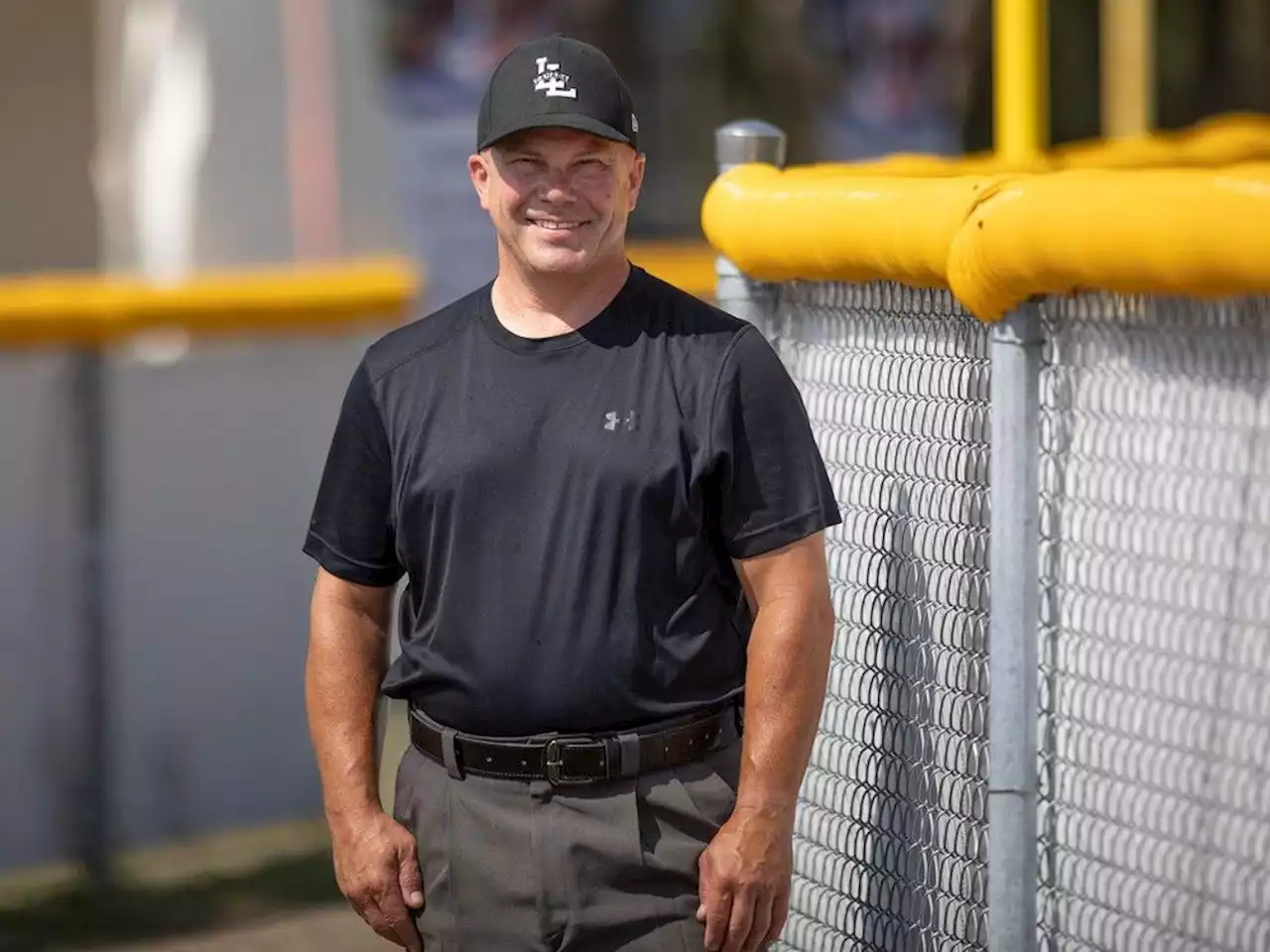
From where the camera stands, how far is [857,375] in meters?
3.60

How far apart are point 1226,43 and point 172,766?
41.9 feet

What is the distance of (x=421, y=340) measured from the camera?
3.29m

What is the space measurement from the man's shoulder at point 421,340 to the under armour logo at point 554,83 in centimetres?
32

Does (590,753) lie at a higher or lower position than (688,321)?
lower

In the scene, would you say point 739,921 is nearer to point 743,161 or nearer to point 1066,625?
point 1066,625

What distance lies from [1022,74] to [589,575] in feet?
8.15

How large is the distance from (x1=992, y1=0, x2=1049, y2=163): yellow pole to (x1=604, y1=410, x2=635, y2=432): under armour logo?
84.2 inches

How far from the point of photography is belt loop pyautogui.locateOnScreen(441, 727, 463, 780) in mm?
3207

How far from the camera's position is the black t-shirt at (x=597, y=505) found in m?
3.07

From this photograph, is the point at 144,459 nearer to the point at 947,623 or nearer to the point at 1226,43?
the point at 947,623

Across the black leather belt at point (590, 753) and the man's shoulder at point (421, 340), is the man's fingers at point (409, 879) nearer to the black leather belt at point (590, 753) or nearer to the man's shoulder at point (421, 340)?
the black leather belt at point (590, 753)

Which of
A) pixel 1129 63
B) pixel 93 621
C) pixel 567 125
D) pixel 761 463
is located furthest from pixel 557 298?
pixel 1129 63

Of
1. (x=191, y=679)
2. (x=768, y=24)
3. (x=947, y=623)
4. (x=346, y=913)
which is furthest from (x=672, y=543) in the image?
(x=768, y=24)

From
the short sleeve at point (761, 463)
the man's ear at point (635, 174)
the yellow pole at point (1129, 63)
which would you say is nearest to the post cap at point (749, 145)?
the man's ear at point (635, 174)
